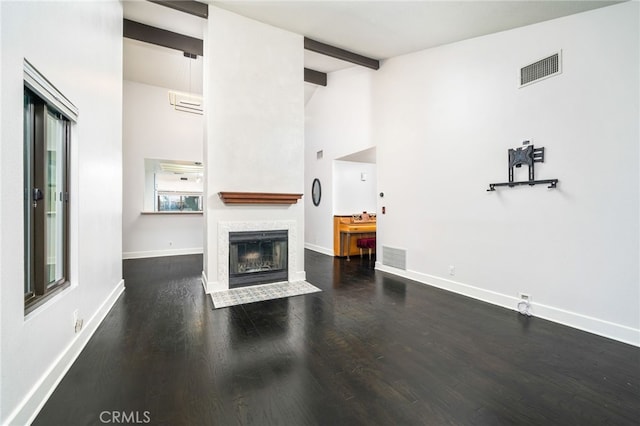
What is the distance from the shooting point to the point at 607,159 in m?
2.51

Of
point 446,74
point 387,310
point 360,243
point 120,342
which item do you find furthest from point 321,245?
point 120,342

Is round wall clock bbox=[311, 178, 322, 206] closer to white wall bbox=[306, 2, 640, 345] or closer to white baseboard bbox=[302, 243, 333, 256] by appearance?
white baseboard bbox=[302, 243, 333, 256]

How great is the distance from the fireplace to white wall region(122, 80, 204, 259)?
11.4 feet

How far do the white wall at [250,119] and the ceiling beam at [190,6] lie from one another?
9 cm

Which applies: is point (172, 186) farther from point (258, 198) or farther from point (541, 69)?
point (541, 69)

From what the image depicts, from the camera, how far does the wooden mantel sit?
3781mm

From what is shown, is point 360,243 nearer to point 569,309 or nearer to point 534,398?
point 569,309

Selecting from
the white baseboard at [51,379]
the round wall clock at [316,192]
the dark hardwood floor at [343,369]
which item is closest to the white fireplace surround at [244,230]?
the dark hardwood floor at [343,369]

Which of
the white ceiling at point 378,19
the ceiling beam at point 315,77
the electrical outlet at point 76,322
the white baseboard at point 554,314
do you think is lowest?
the white baseboard at point 554,314

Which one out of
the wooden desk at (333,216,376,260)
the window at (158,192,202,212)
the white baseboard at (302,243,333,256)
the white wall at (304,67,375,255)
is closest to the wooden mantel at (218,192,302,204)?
the white wall at (304,67,375,255)

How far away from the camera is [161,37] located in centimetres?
445

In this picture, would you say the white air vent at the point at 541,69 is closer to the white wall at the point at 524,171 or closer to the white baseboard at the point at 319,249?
the white wall at the point at 524,171

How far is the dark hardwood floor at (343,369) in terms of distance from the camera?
1568mm

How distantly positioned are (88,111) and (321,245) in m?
5.47
